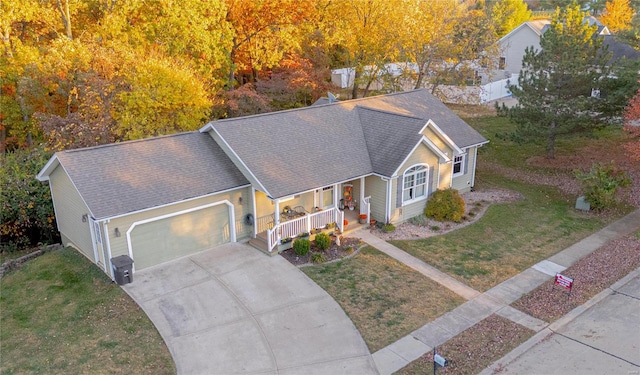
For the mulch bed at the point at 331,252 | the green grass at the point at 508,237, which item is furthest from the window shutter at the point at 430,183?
the mulch bed at the point at 331,252

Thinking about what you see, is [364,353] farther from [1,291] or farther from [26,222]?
[26,222]

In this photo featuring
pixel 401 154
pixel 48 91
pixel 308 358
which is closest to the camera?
pixel 308 358

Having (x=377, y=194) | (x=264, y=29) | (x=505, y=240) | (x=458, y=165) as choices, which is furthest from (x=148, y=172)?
(x=264, y=29)

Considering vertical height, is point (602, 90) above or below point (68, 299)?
above

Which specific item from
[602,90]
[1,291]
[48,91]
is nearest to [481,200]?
[602,90]

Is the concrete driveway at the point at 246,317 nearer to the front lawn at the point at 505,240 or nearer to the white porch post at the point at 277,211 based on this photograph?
Result: the white porch post at the point at 277,211
